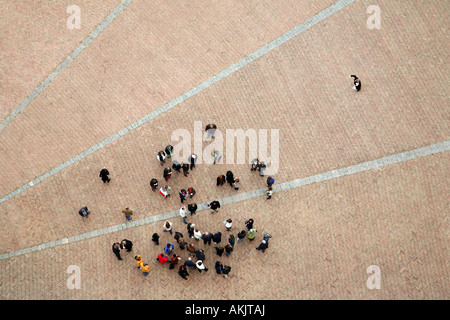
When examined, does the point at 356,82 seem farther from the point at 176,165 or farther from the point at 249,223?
the point at 176,165

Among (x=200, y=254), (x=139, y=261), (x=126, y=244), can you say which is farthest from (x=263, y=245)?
(x=126, y=244)

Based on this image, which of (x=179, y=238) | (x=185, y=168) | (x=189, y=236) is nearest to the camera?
(x=179, y=238)

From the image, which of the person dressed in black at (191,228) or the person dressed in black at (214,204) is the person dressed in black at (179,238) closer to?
the person dressed in black at (191,228)

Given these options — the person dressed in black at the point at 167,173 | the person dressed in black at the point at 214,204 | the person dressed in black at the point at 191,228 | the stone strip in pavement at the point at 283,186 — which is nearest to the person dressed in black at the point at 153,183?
the person dressed in black at the point at 167,173

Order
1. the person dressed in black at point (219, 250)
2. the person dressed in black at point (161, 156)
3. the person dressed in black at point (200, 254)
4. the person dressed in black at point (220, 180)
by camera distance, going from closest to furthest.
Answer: the person dressed in black at point (200, 254) → the person dressed in black at point (219, 250) → the person dressed in black at point (220, 180) → the person dressed in black at point (161, 156)

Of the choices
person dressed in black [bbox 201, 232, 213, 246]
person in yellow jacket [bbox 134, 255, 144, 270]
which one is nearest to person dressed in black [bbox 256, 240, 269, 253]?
person dressed in black [bbox 201, 232, 213, 246]

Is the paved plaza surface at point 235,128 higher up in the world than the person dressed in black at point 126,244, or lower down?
higher up
